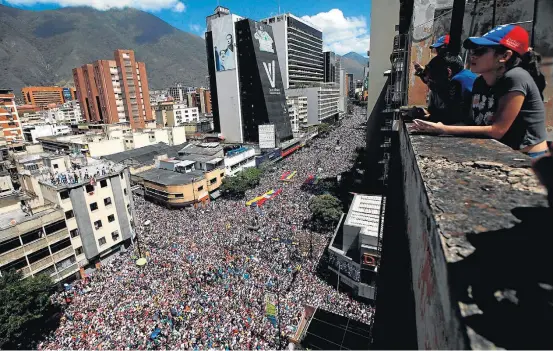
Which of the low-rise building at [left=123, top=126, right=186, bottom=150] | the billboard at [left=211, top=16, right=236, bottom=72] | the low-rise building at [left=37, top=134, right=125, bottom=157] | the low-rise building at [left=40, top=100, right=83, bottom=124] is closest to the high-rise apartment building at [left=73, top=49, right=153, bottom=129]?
the low-rise building at [left=40, top=100, right=83, bottom=124]

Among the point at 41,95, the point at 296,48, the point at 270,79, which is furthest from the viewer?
the point at 41,95

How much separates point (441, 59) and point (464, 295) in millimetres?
5113

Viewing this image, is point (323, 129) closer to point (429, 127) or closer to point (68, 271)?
point (68, 271)

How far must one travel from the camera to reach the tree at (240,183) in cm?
3164

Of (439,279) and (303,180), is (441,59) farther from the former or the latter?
(303,180)

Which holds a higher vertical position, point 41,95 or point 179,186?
point 41,95

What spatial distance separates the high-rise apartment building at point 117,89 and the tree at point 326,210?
5337 cm

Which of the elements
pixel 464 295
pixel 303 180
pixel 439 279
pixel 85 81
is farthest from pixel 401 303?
pixel 85 81

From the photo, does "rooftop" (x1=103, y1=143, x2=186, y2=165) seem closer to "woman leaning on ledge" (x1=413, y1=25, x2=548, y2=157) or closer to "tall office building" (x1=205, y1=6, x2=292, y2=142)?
"tall office building" (x1=205, y1=6, x2=292, y2=142)

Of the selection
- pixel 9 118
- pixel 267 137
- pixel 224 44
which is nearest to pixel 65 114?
pixel 9 118

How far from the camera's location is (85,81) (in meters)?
64.7

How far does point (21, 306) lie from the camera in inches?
526

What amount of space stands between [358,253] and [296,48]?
8098 centimetres

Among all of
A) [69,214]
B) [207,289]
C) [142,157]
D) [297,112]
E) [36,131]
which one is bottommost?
[207,289]
